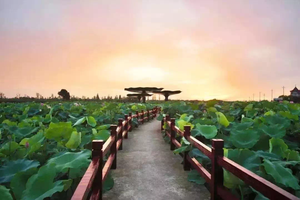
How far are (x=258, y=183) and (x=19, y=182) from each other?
1.66m

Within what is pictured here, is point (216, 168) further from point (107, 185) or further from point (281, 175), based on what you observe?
point (107, 185)

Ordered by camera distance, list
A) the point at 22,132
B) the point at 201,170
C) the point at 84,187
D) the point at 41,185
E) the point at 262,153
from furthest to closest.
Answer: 1. the point at 22,132
2. the point at 201,170
3. the point at 262,153
4. the point at 84,187
5. the point at 41,185

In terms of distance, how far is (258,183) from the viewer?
5.27 feet

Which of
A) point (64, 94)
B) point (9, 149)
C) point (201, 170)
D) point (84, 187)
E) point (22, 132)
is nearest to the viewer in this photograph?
point (84, 187)

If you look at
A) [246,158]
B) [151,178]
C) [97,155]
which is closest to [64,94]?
[151,178]

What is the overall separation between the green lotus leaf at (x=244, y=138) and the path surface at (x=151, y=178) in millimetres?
760

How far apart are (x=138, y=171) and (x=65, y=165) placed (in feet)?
7.37

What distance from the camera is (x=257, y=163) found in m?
2.11

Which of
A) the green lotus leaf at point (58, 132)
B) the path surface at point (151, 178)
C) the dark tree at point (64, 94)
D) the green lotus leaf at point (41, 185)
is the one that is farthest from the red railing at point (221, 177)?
the dark tree at point (64, 94)

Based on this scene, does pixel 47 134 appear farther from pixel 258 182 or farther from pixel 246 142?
pixel 246 142

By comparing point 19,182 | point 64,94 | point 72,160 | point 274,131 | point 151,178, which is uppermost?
point 64,94

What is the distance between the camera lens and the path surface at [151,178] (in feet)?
9.39

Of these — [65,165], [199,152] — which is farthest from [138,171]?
[65,165]

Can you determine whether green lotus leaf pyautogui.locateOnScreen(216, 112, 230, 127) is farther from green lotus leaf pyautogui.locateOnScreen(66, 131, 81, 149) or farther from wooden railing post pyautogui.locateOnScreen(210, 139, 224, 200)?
green lotus leaf pyautogui.locateOnScreen(66, 131, 81, 149)
